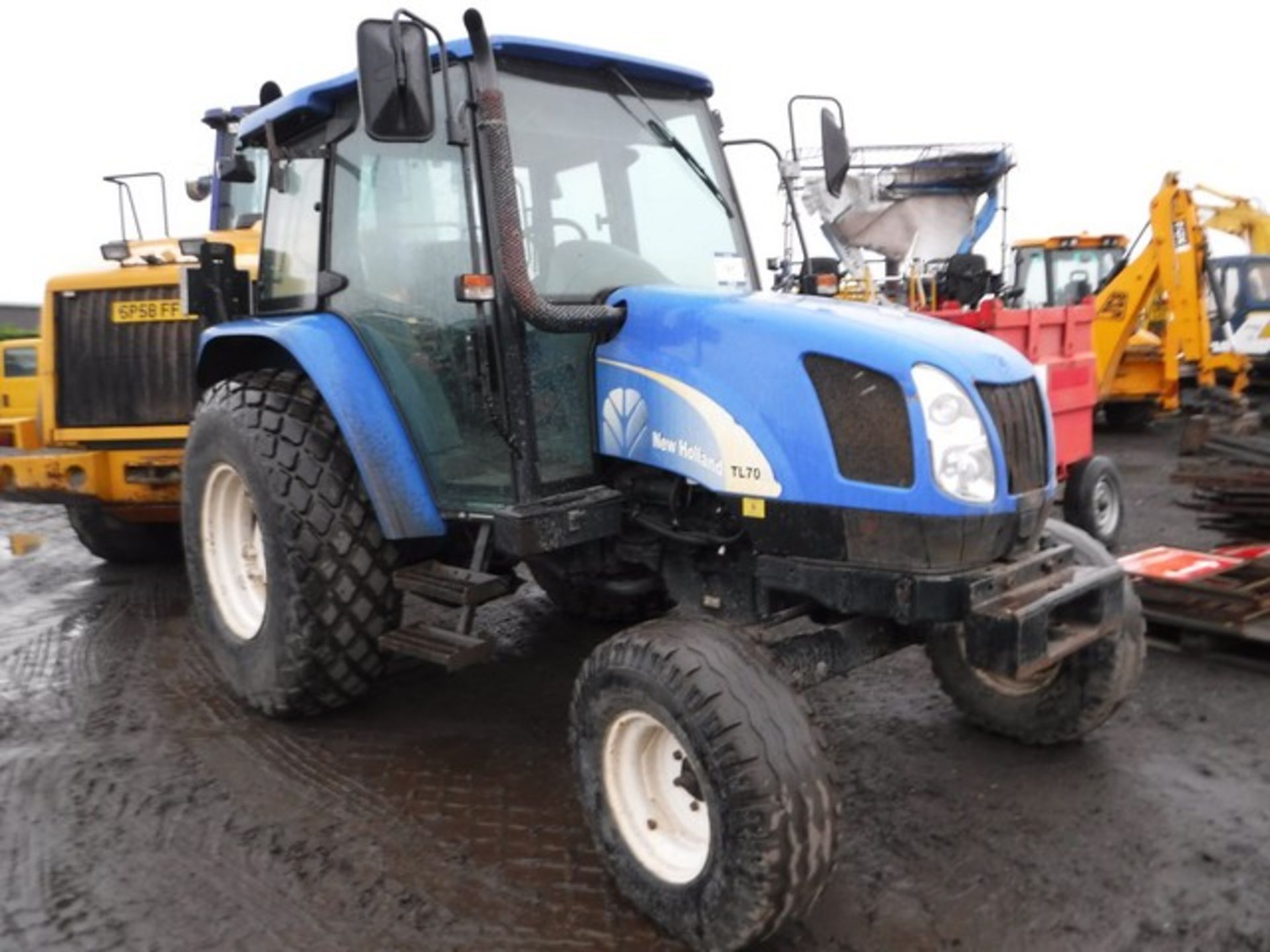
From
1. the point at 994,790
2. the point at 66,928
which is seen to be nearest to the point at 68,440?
the point at 66,928

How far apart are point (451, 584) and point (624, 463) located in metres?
0.69

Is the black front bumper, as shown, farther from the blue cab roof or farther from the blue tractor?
the blue cab roof

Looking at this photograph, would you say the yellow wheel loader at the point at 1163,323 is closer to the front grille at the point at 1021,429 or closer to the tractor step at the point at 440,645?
the front grille at the point at 1021,429

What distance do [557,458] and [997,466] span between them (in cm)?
128

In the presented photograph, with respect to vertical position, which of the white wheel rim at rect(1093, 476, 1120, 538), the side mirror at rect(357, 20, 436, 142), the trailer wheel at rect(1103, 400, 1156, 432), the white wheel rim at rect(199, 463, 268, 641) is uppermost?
the side mirror at rect(357, 20, 436, 142)

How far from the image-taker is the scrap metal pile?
245 inches

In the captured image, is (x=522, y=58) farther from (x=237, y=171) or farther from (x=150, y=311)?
(x=150, y=311)

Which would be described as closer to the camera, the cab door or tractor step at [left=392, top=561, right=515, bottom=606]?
tractor step at [left=392, top=561, right=515, bottom=606]

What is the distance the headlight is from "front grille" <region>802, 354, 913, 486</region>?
0.06 m

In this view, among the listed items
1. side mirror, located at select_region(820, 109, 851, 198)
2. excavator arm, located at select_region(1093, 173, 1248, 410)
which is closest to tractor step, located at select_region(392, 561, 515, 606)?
side mirror, located at select_region(820, 109, 851, 198)

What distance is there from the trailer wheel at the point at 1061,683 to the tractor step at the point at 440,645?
54.2 inches

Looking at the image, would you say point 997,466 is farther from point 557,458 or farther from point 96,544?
point 96,544

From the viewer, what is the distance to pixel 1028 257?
14297 millimetres

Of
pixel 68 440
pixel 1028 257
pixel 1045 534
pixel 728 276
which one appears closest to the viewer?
pixel 1045 534
